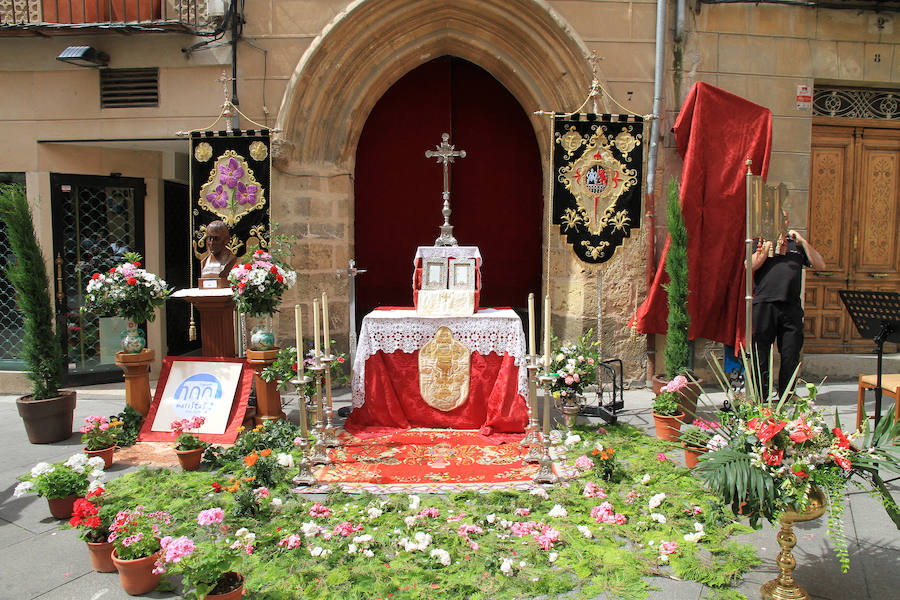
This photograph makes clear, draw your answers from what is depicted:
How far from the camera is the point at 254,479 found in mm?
3895

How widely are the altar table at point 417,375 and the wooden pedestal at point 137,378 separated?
67.8 inches

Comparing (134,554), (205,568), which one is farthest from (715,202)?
(134,554)

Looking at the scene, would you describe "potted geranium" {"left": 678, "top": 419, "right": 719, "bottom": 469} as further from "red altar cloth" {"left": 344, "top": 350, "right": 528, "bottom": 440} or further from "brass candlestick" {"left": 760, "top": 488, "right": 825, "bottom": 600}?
"red altar cloth" {"left": 344, "top": 350, "right": 528, "bottom": 440}

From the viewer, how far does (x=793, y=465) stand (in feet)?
7.97

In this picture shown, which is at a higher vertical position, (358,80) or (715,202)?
(358,80)

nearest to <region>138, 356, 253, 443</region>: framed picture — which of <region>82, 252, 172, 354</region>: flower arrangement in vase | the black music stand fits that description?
<region>82, 252, 172, 354</region>: flower arrangement in vase

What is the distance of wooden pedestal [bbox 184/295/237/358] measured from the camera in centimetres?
520

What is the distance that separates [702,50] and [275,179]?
450 centimetres

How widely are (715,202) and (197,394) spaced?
5.02m

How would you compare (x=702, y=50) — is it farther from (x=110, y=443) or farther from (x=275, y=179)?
(x=110, y=443)

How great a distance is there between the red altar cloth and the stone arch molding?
2463mm

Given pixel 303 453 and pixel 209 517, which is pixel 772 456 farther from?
pixel 303 453

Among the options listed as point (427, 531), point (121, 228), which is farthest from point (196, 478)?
point (121, 228)

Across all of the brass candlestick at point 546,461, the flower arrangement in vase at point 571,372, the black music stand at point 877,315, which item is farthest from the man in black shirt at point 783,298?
the brass candlestick at point 546,461
